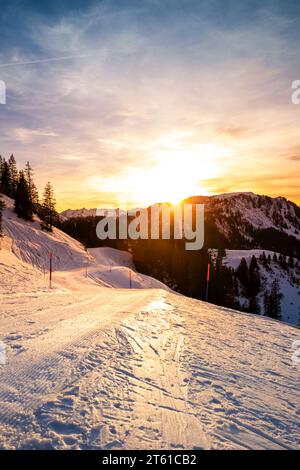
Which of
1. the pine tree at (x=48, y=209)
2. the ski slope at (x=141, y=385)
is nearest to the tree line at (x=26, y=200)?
the pine tree at (x=48, y=209)

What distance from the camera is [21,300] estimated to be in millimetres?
11398

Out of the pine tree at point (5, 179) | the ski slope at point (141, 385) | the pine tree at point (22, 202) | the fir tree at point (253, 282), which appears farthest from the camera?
the fir tree at point (253, 282)

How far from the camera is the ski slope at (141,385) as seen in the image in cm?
338

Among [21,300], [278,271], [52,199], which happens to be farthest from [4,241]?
[278,271]

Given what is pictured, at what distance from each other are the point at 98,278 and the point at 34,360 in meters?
31.9

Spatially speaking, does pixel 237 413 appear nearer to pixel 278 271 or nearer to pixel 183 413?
pixel 183 413

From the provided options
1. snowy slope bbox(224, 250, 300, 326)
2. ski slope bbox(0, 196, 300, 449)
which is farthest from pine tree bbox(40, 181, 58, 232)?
snowy slope bbox(224, 250, 300, 326)

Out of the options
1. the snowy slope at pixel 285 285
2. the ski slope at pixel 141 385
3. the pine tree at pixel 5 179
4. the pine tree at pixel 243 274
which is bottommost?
the snowy slope at pixel 285 285

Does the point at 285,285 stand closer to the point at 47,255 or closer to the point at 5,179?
the point at 47,255

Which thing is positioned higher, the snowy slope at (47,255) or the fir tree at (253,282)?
the snowy slope at (47,255)

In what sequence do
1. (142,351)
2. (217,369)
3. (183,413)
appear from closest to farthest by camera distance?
(183,413) < (217,369) < (142,351)

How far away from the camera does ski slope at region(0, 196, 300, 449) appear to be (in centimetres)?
338

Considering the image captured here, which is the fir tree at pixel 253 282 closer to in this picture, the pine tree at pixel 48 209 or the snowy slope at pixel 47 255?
the snowy slope at pixel 47 255

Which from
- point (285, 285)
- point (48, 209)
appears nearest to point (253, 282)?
point (285, 285)
